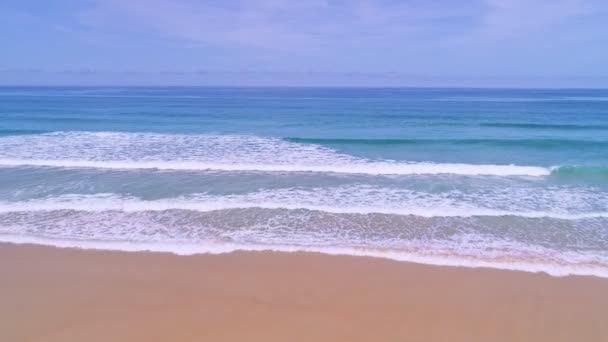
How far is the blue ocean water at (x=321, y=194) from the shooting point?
6.79 metres

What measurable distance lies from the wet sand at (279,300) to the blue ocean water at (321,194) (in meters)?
0.52

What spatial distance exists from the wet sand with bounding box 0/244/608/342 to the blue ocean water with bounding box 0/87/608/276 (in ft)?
1.72

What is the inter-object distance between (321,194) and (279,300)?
4.96 m

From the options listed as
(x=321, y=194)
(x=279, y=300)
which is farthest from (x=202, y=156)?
(x=279, y=300)

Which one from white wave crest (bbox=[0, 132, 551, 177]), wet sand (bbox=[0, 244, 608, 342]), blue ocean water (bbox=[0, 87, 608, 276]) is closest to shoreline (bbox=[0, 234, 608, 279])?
blue ocean water (bbox=[0, 87, 608, 276])

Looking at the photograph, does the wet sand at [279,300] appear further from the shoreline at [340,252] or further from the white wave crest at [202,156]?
the white wave crest at [202,156]

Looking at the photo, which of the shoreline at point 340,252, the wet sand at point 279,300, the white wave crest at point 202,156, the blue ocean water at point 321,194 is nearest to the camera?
the wet sand at point 279,300

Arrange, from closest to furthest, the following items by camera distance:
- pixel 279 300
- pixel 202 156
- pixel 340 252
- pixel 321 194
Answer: pixel 279 300 < pixel 340 252 < pixel 321 194 < pixel 202 156

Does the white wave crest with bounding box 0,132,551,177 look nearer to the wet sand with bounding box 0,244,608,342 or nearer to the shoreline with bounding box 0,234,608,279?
the shoreline with bounding box 0,234,608,279

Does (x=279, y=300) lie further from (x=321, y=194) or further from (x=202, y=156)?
(x=202, y=156)

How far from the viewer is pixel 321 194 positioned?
9766 mm

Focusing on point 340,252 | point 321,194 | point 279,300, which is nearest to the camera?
point 279,300

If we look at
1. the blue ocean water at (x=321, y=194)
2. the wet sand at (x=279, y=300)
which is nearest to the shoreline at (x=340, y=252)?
the blue ocean water at (x=321, y=194)

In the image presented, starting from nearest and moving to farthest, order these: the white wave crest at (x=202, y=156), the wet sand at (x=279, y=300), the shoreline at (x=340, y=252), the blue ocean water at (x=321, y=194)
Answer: the wet sand at (x=279, y=300) → the shoreline at (x=340, y=252) → the blue ocean water at (x=321, y=194) → the white wave crest at (x=202, y=156)
